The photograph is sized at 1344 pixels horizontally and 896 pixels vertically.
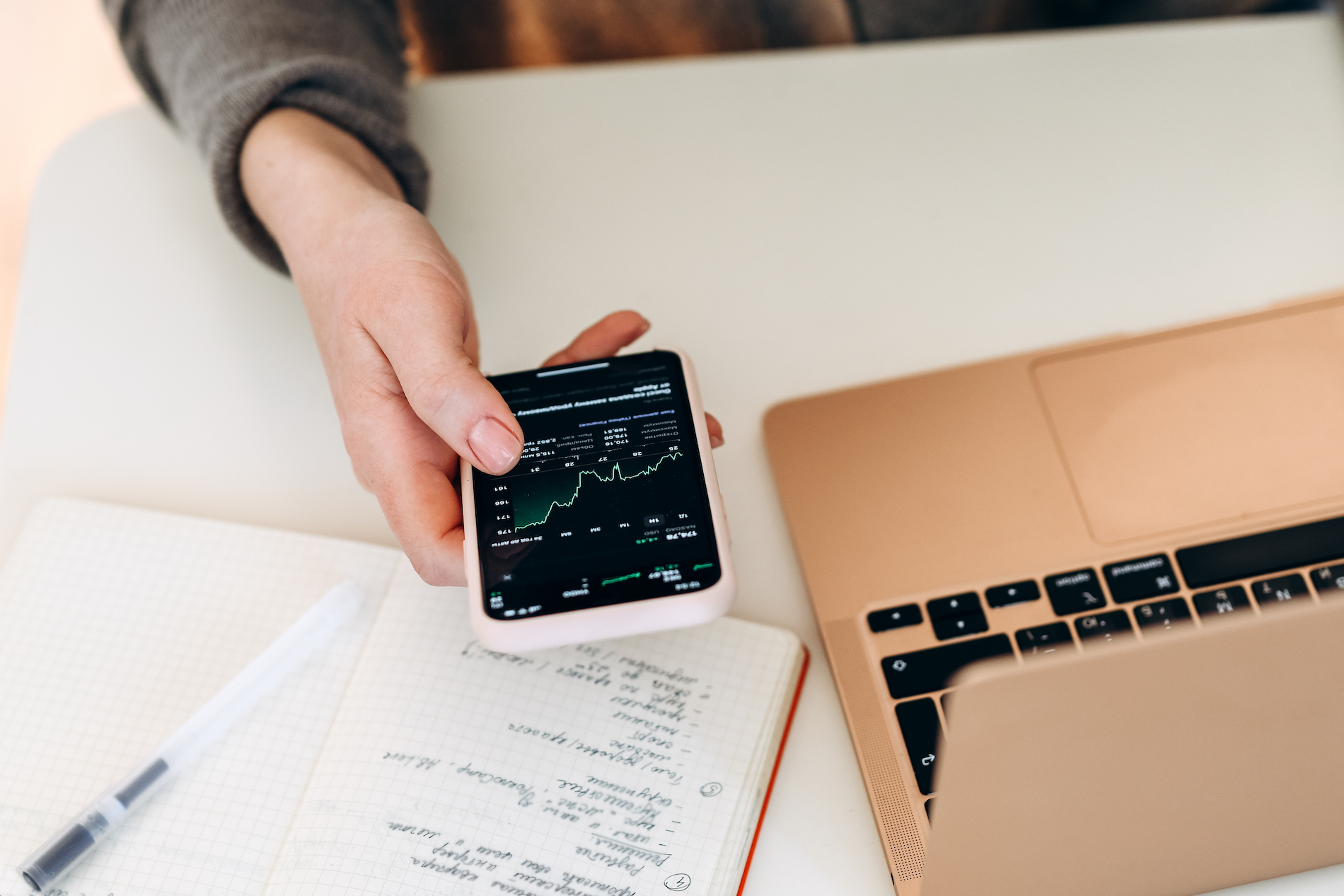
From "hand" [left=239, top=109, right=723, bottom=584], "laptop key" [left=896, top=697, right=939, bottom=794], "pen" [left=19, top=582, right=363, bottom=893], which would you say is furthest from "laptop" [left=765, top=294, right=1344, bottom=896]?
"pen" [left=19, top=582, right=363, bottom=893]

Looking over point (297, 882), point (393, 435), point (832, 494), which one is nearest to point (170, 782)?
point (297, 882)

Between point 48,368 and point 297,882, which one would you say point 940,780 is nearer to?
point 297,882

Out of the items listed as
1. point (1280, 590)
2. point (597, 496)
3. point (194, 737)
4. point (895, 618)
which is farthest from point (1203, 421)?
point (194, 737)

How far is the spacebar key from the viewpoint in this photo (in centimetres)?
47

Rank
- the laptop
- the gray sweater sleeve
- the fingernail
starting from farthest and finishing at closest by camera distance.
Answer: the gray sweater sleeve
the fingernail
the laptop

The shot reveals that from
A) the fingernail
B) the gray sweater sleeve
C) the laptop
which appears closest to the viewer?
the laptop

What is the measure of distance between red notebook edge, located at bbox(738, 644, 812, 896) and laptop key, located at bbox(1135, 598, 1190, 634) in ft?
0.57

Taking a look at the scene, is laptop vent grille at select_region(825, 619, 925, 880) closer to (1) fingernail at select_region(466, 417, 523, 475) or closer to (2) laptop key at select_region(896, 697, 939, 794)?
(2) laptop key at select_region(896, 697, 939, 794)

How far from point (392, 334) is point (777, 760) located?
0.96ft

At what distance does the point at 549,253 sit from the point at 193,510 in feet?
0.90

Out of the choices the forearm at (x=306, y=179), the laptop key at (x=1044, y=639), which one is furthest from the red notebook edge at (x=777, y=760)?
the forearm at (x=306, y=179)

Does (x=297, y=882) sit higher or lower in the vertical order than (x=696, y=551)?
lower

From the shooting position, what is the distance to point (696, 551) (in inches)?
17.3

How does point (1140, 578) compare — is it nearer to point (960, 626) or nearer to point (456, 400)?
point (960, 626)
